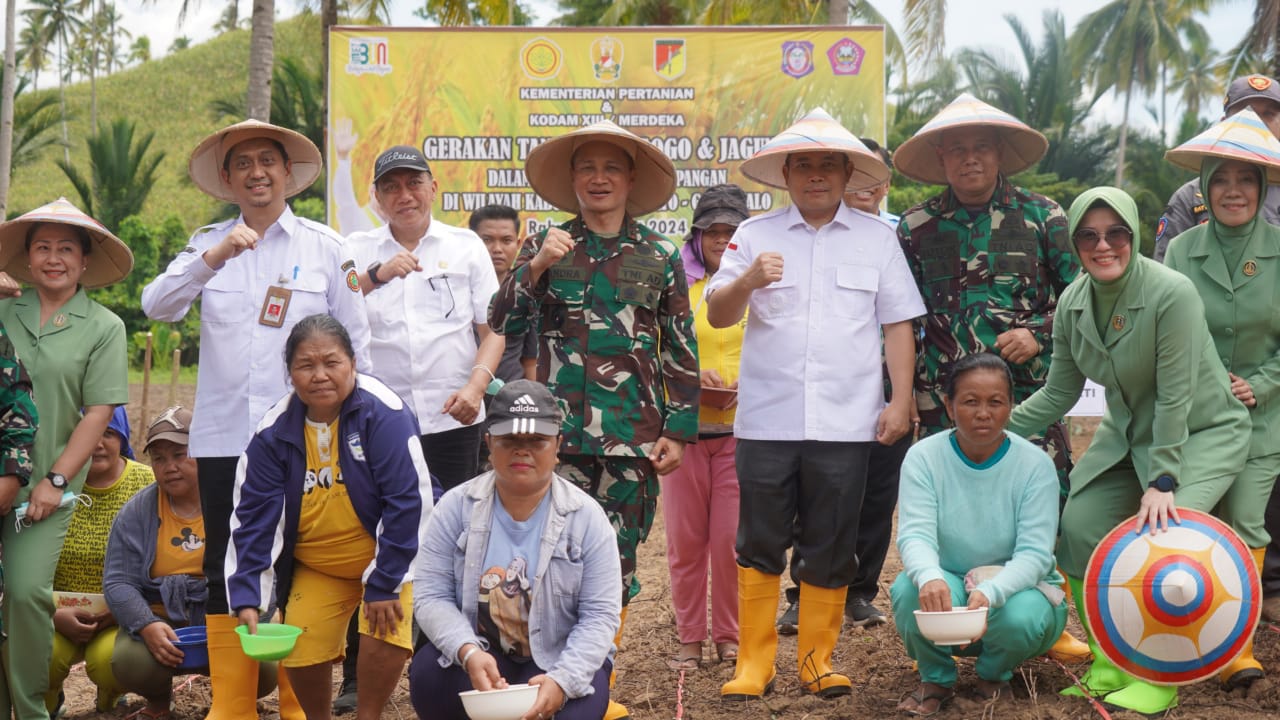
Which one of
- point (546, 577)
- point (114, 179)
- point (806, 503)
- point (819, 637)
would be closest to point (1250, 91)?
point (806, 503)

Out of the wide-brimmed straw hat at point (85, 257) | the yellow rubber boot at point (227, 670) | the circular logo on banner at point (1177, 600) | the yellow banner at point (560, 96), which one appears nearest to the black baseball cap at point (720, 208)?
the circular logo on banner at point (1177, 600)

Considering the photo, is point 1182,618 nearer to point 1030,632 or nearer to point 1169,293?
point 1030,632

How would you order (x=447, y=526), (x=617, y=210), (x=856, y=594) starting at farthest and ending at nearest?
1. (x=856, y=594)
2. (x=617, y=210)
3. (x=447, y=526)

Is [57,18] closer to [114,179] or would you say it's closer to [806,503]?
[114,179]

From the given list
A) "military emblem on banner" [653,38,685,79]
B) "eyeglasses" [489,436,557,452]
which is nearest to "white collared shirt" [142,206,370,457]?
"eyeglasses" [489,436,557,452]

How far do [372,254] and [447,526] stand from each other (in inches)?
75.2

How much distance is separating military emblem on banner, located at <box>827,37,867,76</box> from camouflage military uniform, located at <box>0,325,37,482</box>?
7.22 m

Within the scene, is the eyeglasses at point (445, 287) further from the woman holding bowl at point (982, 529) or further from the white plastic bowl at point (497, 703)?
the white plastic bowl at point (497, 703)

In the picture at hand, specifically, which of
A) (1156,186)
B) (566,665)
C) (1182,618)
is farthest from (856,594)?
(1156,186)

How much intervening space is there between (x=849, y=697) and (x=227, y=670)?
7.64 feet

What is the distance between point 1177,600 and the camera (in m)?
3.97

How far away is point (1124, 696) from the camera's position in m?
4.27

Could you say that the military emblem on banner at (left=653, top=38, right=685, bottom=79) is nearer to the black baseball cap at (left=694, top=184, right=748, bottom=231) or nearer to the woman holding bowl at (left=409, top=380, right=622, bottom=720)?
the black baseball cap at (left=694, top=184, right=748, bottom=231)

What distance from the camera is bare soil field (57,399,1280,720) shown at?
4312 mm
